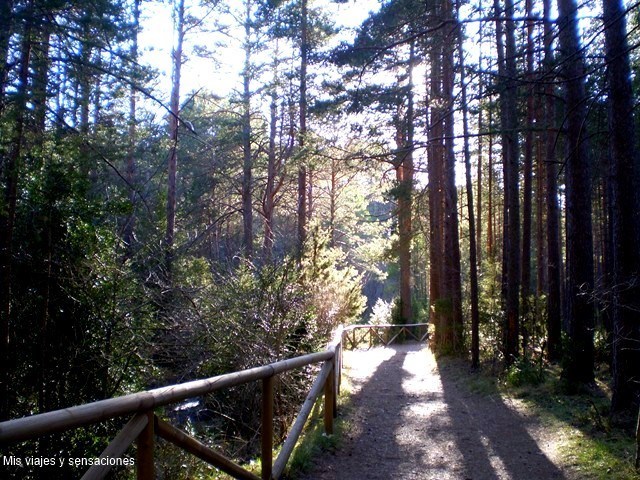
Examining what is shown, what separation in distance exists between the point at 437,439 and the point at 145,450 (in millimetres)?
5069

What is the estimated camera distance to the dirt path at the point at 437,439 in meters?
5.59

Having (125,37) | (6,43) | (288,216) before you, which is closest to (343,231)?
(288,216)

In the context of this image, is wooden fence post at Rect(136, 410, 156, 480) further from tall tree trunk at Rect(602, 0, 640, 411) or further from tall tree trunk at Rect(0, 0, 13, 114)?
tall tree trunk at Rect(0, 0, 13, 114)

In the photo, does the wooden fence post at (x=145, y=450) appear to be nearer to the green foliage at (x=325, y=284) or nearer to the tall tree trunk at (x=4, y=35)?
the tall tree trunk at (x=4, y=35)

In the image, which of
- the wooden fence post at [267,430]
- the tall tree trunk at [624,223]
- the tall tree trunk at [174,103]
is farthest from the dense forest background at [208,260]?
the tall tree trunk at [174,103]

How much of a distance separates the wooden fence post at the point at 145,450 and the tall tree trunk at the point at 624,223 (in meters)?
5.82

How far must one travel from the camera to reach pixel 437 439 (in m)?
7.05

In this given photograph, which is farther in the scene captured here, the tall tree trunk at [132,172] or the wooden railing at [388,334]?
the wooden railing at [388,334]

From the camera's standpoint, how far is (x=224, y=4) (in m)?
21.1

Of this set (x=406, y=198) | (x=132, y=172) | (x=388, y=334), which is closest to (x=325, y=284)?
(x=406, y=198)

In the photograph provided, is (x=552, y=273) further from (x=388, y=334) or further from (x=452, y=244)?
(x=388, y=334)

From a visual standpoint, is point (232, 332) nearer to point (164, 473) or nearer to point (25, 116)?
point (164, 473)

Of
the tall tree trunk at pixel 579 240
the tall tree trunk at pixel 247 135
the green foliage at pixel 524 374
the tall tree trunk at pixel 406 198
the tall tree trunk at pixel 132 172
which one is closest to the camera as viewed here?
the tall tree trunk at pixel 579 240

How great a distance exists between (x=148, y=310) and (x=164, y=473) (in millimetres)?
2712
